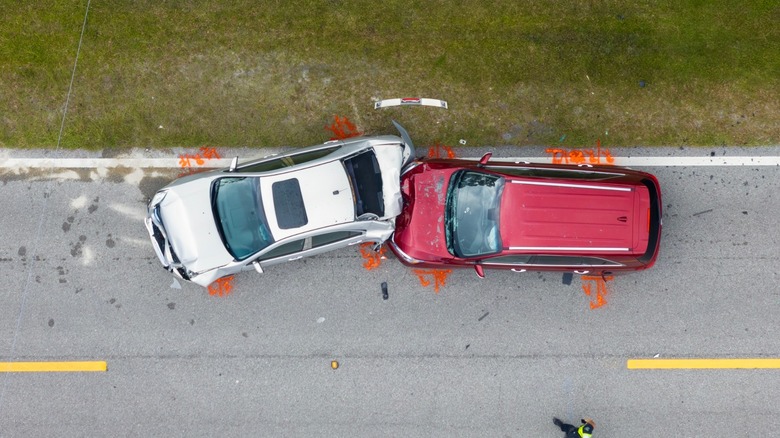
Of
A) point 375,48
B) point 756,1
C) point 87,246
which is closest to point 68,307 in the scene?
point 87,246

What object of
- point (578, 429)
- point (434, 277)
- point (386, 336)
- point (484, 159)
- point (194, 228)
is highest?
point (484, 159)

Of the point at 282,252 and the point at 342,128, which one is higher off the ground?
the point at 342,128

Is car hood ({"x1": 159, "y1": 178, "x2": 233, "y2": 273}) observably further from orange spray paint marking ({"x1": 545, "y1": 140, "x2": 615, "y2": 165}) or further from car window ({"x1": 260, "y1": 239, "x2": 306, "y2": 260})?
orange spray paint marking ({"x1": 545, "y1": 140, "x2": 615, "y2": 165})

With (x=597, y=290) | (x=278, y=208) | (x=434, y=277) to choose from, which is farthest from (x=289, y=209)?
(x=597, y=290)

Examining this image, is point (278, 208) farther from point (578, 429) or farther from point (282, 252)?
point (578, 429)

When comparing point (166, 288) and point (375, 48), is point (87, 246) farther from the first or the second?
point (375, 48)

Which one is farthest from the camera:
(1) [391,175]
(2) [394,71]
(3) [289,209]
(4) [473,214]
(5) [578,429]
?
(2) [394,71]

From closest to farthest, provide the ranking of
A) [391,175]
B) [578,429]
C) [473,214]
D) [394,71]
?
[473,214], [391,175], [578,429], [394,71]
